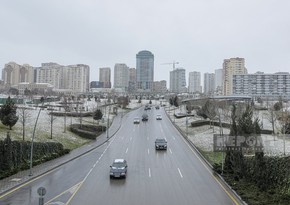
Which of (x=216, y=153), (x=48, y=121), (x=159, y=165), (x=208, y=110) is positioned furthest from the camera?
(x=208, y=110)

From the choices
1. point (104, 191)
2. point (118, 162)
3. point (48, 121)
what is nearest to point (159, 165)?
point (118, 162)

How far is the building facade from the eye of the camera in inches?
7520

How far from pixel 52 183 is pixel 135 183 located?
22.0 ft

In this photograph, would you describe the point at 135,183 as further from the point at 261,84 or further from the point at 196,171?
the point at 261,84

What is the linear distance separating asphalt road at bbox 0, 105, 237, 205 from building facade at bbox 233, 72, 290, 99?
522ft

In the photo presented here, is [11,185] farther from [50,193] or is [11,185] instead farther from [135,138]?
[135,138]

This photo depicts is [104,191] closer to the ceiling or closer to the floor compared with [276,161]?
closer to the floor

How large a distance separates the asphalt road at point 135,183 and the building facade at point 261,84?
159105mm

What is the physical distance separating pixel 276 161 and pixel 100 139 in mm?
36132


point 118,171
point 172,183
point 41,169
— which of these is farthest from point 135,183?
point 41,169

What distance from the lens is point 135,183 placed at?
85.7ft

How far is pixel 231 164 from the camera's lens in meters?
28.8

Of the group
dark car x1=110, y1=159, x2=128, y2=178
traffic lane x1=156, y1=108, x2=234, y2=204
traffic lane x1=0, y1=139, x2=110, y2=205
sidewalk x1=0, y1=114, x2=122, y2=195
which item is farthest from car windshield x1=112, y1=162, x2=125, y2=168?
sidewalk x1=0, y1=114, x2=122, y2=195

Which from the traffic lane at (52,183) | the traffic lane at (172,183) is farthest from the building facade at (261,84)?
the traffic lane at (52,183)
